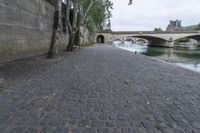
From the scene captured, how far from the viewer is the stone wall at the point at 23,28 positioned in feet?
29.5

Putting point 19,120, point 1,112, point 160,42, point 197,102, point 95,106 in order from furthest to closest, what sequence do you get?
point 160,42 → point 197,102 → point 95,106 → point 1,112 → point 19,120

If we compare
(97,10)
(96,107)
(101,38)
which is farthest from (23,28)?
(101,38)

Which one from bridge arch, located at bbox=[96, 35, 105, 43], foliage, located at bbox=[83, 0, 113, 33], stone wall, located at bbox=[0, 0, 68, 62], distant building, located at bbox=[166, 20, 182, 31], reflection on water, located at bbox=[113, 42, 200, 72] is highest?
distant building, located at bbox=[166, 20, 182, 31]

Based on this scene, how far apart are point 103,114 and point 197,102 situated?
2.40 m

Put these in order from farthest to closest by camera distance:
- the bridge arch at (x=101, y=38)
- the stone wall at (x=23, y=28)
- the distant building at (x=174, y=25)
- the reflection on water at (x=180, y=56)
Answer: the distant building at (x=174, y=25)
the bridge arch at (x=101, y=38)
the reflection on water at (x=180, y=56)
the stone wall at (x=23, y=28)

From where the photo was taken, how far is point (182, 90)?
5457 millimetres

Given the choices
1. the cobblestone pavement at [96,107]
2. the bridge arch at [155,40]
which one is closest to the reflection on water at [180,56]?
the cobblestone pavement at [96,107]

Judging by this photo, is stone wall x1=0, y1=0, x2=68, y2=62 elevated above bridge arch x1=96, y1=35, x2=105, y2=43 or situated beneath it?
situated beneath

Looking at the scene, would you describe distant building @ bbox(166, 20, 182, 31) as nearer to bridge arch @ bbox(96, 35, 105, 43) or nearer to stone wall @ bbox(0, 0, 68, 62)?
bridge arch @ bbox(96, 35, 105, 43)

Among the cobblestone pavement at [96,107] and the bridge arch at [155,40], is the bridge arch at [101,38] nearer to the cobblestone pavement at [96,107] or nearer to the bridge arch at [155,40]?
the bridge arch at [155,40]

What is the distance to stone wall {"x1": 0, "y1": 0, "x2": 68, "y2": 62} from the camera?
900 centimetres

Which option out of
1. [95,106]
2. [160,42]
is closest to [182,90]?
[95,106]

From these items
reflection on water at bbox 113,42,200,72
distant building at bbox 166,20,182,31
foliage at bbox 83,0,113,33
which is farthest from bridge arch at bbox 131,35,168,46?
distant building at bbox 166,20,182,31

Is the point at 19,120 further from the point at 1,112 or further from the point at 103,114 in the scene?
the point at 103,114
